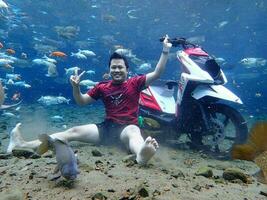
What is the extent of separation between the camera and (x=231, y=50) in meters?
34.7

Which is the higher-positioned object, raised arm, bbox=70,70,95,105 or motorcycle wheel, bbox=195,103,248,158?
raised arm, bbox=70,70,95,105

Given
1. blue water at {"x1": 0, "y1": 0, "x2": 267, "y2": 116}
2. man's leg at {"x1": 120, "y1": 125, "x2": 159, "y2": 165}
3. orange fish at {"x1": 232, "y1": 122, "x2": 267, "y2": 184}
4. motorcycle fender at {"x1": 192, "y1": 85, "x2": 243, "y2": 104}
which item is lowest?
man's leg at {"x1": 120, "y1": 125, "x2": 159, "y2": 165}

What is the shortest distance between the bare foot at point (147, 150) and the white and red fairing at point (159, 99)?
295cm

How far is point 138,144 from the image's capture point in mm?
4699

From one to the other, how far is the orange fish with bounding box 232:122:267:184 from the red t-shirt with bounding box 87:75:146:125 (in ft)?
11.1

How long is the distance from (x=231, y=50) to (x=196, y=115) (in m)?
31.4

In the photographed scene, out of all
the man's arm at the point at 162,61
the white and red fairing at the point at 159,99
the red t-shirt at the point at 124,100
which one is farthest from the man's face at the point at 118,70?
the white and red fairing at the point at 159,99

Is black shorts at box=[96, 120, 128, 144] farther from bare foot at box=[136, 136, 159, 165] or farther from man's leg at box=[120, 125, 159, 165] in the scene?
bare foot at box=[136, 136, 159, 165]

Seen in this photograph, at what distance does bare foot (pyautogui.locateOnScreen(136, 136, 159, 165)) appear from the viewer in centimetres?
376

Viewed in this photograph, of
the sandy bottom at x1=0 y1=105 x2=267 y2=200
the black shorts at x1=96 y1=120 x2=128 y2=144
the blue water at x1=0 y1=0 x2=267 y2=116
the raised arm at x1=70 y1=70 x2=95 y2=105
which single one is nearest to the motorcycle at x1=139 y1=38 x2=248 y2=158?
the black shorts at x1=96 y1=120 x2=128 y2=144

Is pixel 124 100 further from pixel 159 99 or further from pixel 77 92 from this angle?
pixel 159 99

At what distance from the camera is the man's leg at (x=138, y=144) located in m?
3.77

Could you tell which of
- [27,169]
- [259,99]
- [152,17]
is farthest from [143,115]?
[259,99]

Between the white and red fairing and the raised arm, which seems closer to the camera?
the raised arm
